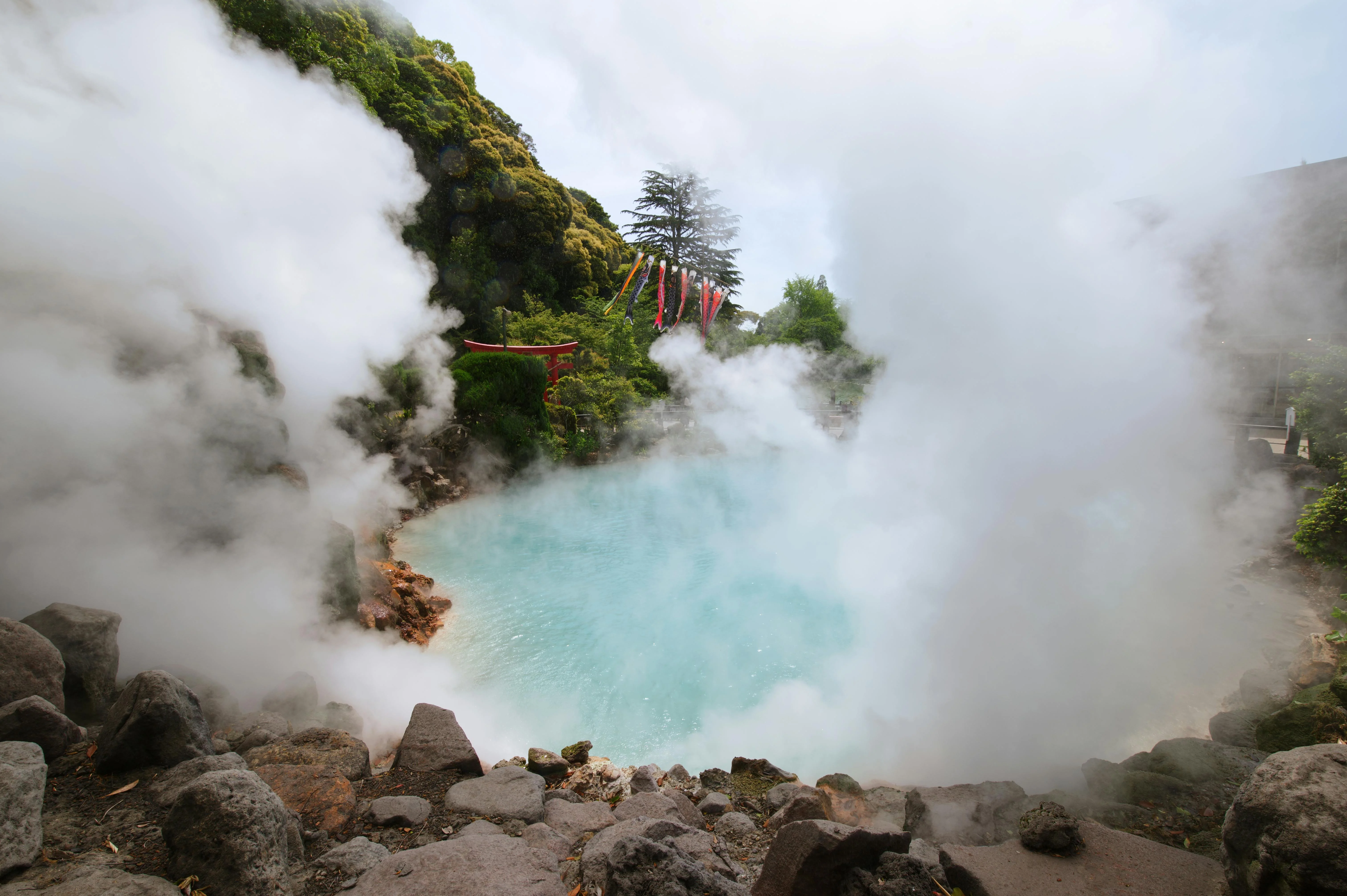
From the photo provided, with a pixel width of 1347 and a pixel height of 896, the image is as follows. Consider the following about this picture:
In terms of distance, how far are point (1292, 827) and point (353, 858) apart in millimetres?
Answer: 3752

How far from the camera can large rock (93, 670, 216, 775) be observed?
2.82 m

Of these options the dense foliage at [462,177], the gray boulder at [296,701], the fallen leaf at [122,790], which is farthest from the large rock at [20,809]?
the dense foliage at [462,177]

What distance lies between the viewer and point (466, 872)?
8.20 ft

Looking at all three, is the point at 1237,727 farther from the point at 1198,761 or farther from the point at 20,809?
the point at 20,809

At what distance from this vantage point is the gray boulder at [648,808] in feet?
11.4

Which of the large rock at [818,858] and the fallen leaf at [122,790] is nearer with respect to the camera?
the large rock at [818,858]

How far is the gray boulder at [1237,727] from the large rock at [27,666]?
293 inches

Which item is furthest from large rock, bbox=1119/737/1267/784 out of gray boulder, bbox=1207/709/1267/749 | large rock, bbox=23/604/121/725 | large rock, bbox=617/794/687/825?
large rock, bbox=23/604/121/725

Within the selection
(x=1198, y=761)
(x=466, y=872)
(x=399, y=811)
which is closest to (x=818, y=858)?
(x=466, y=872)

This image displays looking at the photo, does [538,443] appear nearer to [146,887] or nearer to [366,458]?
[366,458]

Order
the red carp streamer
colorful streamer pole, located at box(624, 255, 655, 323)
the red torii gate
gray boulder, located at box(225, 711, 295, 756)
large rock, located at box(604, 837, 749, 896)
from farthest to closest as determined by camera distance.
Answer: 1. the red carp streamer
2. colorful streamer pole, located at box(624, 255, 655, 323)
3. the red torii gate
4. gray boulder, located at box(225, 711, 295, 756)
5. large rock, located at box(604, 837, 749, 896)

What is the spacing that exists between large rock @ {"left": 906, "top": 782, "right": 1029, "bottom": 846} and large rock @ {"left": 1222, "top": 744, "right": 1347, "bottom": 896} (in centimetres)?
104

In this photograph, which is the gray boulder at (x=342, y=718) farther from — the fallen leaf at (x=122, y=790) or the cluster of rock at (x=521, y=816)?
the fallen leaf at (x=122, y=790)

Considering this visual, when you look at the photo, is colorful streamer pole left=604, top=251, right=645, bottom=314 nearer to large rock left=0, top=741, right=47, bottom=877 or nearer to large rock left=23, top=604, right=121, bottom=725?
large rock left=23, top=604, right=121, bottom=725
